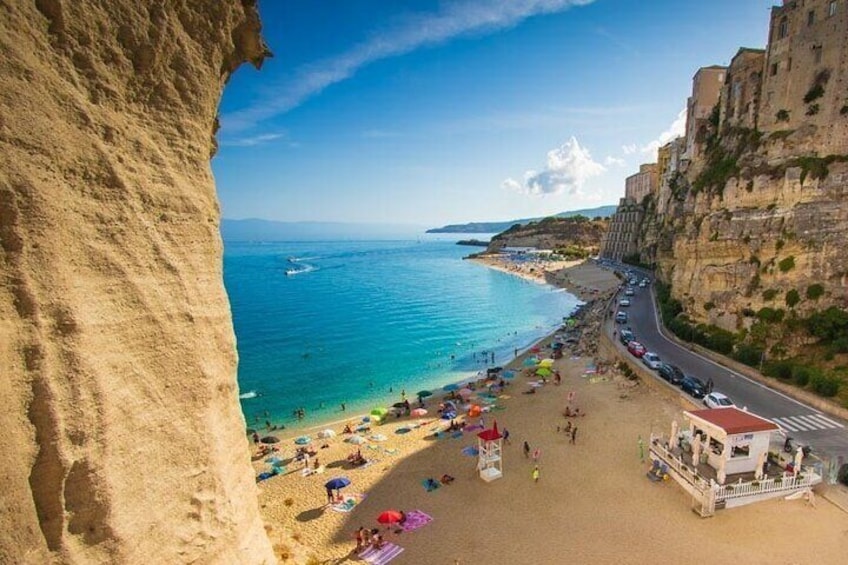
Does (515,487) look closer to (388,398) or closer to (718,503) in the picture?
(718,503)

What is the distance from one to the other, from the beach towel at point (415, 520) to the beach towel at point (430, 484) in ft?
5.93

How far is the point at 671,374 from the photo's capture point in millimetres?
28062

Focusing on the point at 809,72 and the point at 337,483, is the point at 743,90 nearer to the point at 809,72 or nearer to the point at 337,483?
the point at 809,72

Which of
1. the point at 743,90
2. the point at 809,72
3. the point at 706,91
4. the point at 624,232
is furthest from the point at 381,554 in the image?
the point at 624,232

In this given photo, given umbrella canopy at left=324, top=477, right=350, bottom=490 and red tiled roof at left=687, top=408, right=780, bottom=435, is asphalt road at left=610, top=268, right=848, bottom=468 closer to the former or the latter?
red tiled roof at left=687, top=408, right=780, bottom=435

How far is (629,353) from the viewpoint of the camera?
3481 cm

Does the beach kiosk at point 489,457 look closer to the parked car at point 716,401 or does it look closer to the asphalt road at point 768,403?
the parked car at point 716,401

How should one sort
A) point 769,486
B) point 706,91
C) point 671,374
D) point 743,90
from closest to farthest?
point 769,486
point 671,374
point 743,90
point 706,91

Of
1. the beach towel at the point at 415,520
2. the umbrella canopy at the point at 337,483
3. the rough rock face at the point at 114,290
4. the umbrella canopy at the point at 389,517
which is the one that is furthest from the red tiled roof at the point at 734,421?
the rough rock face at the point at 114,290

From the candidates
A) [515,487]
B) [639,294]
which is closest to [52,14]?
[515,487]

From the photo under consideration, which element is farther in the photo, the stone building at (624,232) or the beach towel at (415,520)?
the stone building at (624,232)

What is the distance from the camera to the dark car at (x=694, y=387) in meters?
25.5

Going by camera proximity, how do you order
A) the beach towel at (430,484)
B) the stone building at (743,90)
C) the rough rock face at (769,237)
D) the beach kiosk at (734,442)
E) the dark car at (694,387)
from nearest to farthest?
the beach kiosk at (734,442), the beach towel at (430,484), the dark car at (694,387), the rough rock face at (769,237), the stone building at (743,90)

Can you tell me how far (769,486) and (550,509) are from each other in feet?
26.6
